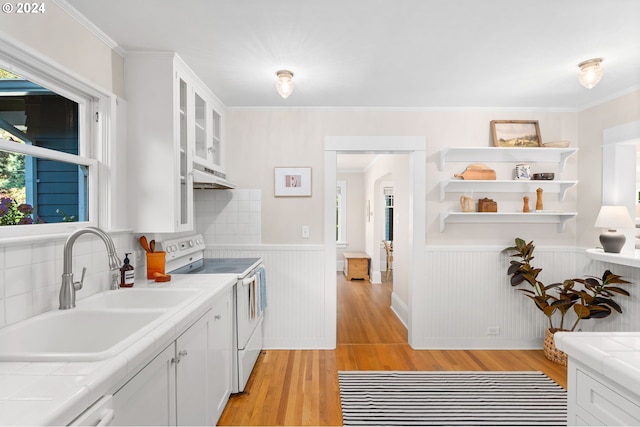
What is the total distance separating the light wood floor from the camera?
2143 mm

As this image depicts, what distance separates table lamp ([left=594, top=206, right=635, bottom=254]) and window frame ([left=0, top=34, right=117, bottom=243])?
3.77 meters

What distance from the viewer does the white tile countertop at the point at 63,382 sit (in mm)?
735

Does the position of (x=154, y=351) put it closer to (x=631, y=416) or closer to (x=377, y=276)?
(x=631, y=416)

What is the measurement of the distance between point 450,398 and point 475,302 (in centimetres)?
116

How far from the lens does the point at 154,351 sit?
1.18 metres

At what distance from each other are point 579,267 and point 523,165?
3.97ft

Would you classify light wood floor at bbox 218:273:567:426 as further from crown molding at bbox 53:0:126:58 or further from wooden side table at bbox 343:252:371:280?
crown molding at bbox 53:0:126:58

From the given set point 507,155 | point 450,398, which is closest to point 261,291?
point 450,398

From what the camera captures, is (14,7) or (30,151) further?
(30,151)

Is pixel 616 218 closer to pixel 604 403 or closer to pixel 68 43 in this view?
pixel 604 403

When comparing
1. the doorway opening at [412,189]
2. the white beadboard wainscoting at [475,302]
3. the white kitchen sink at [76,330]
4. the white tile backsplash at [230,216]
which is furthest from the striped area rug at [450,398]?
the white tile backsplash at [230,216]

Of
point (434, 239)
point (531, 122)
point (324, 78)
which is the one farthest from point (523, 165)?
point (324, 78)

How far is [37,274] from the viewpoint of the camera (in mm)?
1448

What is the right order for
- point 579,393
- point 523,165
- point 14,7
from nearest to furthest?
1. point 579,393
2. point 14,7
3. point 523,165
